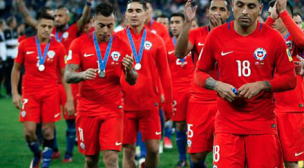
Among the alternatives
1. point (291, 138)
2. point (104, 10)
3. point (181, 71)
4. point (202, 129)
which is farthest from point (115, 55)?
point (181, 71)

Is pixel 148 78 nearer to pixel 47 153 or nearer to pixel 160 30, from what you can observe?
pixel 47 153

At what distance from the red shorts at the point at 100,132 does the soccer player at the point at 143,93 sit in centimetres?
82

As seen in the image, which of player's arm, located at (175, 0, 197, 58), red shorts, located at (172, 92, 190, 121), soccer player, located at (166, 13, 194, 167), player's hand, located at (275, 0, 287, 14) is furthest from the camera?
red shorts, located at (172, 92, 190, 121)

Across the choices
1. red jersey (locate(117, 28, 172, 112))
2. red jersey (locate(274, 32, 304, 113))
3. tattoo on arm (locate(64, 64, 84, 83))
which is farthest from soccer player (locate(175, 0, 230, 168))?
tattoo on arm (locate(64, 64, 84, 83))

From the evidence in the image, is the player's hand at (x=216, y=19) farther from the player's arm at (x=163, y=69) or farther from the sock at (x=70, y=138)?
the sock at (x=70, y=138)

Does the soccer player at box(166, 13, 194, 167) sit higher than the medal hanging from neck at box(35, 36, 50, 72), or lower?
lower

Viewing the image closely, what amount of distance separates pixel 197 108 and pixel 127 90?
4.10ft

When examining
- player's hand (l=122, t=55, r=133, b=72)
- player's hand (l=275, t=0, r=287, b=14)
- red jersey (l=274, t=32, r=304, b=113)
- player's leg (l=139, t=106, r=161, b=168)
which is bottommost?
player's leg (l=139, t=106, r=161, b=168)

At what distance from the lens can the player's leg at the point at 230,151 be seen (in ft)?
18.5

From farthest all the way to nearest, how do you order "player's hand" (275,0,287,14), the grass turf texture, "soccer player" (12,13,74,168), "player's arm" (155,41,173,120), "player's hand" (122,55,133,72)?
the grass turf texture, "soccer player" (12,13,74,168), "player's arm" (155,41,173,120), "player's hand" (122,55,133,72), "player's hand" (275,0,287,14)

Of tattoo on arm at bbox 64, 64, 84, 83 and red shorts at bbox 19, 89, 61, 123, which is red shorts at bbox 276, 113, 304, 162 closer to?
tattoo on arm at bbox 64, 64, 84, 83

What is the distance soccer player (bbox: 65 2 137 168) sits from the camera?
294 inches

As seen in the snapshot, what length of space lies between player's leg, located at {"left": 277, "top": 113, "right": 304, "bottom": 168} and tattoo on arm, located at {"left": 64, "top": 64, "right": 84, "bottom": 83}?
253 cm

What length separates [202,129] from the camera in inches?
300
